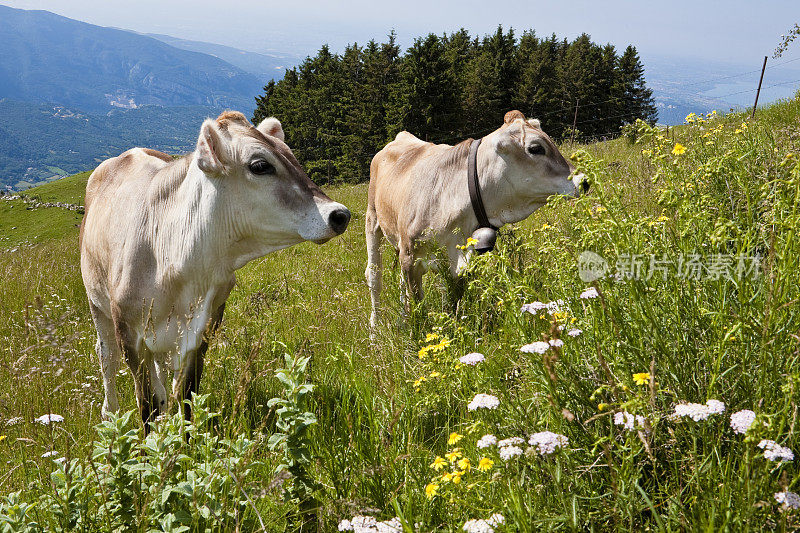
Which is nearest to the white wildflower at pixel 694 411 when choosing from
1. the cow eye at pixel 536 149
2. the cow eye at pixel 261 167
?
the cow eye at pixel 261 167

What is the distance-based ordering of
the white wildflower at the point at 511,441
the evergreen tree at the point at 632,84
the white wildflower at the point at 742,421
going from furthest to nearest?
1. the evergreen tree at the point at 632,84
2. the white wildflower at the point at 511,441
3. the white wildflower at the point at 742,421

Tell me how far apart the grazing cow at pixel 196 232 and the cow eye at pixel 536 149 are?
2381 millimetres

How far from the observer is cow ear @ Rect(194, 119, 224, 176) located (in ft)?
11.0

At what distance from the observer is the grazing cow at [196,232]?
3.43 metres

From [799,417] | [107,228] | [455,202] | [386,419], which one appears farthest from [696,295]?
[107,228]

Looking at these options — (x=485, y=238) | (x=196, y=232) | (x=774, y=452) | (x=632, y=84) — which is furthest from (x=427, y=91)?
(x=774, y=452)

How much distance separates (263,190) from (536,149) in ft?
9.26

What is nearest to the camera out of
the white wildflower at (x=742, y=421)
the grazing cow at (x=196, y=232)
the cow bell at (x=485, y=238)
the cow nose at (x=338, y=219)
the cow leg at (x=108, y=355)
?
the white wildflower at (x=742, y=421)

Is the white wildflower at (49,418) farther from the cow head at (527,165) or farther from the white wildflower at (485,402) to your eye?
the cow head at (527,165)

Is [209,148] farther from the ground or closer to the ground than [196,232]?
→ farther from the ground

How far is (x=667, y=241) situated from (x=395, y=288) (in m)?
3.15

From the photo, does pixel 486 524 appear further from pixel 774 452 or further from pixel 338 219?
pixel 338 219

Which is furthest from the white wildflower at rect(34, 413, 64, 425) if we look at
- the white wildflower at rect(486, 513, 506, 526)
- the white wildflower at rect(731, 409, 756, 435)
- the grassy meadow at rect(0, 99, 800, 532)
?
the white wildflower at rect(731, 409, 756, 435)

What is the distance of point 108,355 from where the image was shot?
4.67 metres
